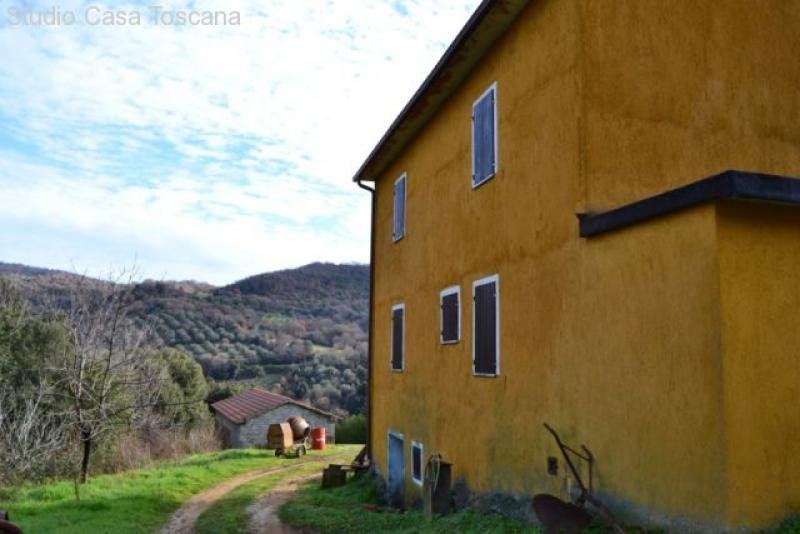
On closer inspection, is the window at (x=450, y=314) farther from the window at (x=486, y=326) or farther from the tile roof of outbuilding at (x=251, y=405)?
the tile roof of outbuilding at (x=251, y=405)

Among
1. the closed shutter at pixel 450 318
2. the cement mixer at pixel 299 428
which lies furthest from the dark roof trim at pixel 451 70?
the cement mixer at pixel 299 428

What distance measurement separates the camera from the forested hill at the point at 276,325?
52969 mm

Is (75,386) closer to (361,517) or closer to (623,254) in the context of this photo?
(361,517)

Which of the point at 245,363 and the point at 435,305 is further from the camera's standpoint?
the point at 245,363

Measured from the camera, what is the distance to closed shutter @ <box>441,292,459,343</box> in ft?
34.1

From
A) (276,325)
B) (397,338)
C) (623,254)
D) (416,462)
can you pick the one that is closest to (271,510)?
(416,462)

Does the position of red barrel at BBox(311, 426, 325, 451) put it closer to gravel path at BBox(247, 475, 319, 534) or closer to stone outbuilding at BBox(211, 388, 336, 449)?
stone outbuilding at BBox(211, 388, 336, 449)

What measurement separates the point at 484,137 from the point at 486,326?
270cm

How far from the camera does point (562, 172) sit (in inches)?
287

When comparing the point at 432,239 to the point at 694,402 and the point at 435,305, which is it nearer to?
the point at 435,305

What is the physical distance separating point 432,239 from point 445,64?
3.23 m

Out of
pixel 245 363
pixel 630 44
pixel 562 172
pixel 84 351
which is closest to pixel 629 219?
pixel 562 172

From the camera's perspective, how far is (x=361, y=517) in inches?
472

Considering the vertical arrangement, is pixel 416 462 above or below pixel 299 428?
above
